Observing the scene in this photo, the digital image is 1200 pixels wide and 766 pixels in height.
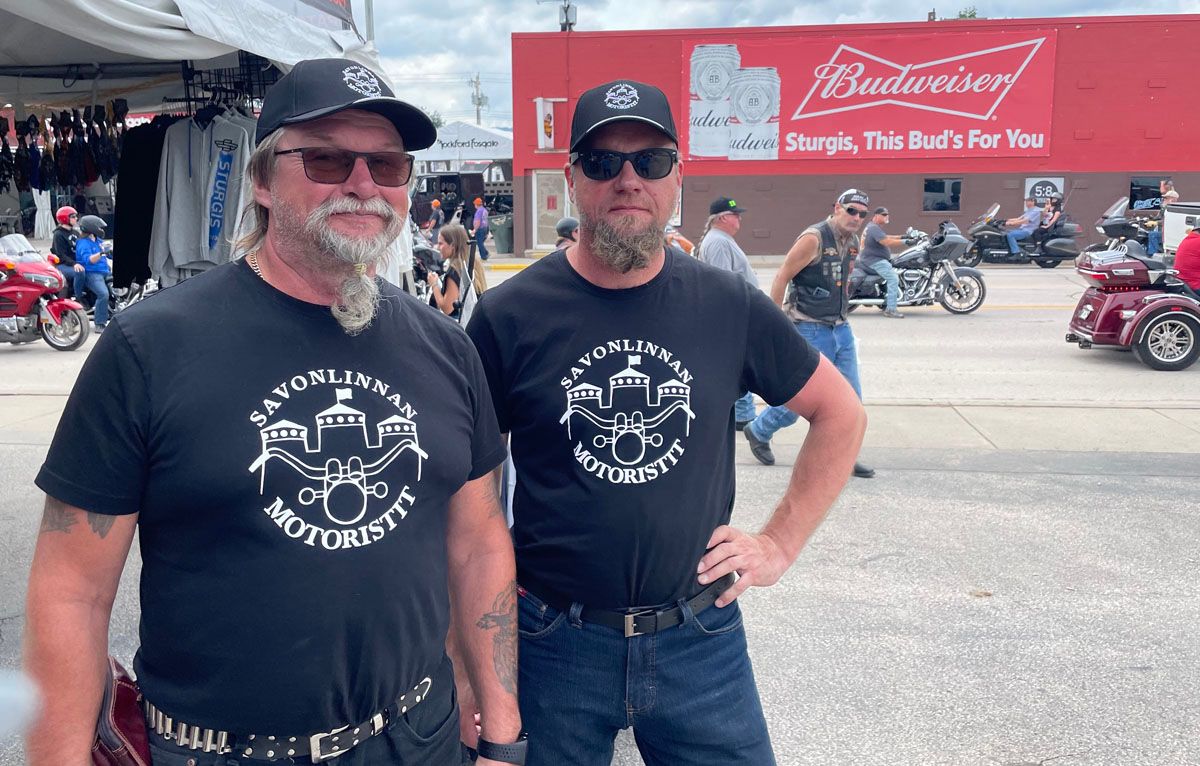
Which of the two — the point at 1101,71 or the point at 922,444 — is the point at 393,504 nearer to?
the point at 922,444

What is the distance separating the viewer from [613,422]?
224cm

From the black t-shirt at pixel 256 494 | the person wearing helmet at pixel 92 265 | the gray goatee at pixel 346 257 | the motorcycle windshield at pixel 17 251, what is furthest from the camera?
the person wearing helmet at pixel 92 265

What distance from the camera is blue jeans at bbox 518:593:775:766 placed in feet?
7.27

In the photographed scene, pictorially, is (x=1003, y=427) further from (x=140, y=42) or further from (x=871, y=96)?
(x=871, y=96)

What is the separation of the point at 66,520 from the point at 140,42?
9.82 ft

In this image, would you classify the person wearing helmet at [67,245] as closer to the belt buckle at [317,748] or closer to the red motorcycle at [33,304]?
the red motorcycle at [33,304]

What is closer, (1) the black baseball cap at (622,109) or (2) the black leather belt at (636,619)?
(2) the black leather belt at (636,619)

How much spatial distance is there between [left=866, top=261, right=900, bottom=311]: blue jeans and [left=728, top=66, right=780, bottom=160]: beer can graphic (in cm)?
1168

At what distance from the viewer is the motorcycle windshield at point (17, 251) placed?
477 inches

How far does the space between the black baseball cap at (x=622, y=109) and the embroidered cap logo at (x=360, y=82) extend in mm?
538

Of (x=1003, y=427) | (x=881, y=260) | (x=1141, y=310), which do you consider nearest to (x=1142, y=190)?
(x=881, y=260)

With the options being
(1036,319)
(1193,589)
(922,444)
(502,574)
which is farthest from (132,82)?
(1036,319)

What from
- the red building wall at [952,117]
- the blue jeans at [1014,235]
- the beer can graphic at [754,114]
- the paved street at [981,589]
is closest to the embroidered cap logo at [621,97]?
the paved street at [981,589]

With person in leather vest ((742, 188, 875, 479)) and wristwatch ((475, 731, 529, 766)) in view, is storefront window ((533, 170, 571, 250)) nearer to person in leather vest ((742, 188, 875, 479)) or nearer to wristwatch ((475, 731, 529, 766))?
person in leather vest ((742, 188, 875, 479))
